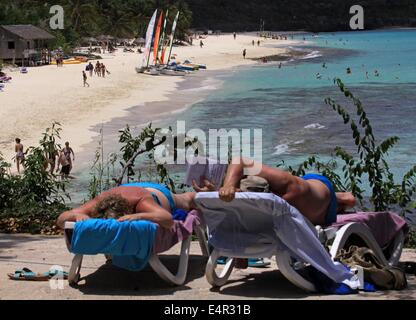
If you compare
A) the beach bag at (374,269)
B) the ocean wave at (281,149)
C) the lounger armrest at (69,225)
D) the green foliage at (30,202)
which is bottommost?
the ocean wave at (281,149)

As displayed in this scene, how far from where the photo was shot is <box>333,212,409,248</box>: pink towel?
693 cm

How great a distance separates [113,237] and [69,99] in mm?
30113

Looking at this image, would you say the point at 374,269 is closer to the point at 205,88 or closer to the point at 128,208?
the point at 128,208

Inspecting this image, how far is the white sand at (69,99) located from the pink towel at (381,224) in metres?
14.2

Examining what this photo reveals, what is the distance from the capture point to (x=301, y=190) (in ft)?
21.2

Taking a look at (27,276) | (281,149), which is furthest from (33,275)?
(281,149)

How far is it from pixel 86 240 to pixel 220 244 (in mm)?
941

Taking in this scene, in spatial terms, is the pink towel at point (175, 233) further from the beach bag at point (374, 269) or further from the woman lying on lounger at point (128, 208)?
the beach bag at point (374, 269)

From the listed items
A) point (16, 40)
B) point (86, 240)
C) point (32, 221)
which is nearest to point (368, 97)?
point (16, 40)

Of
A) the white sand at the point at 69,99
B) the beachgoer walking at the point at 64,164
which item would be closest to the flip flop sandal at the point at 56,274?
the beachgoer walking at the point at 64,164

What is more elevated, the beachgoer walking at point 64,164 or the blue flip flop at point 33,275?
the blue flip flop at point 33,275

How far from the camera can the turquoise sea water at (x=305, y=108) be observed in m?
23.9

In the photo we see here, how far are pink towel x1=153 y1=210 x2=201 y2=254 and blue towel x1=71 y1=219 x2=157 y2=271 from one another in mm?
118
